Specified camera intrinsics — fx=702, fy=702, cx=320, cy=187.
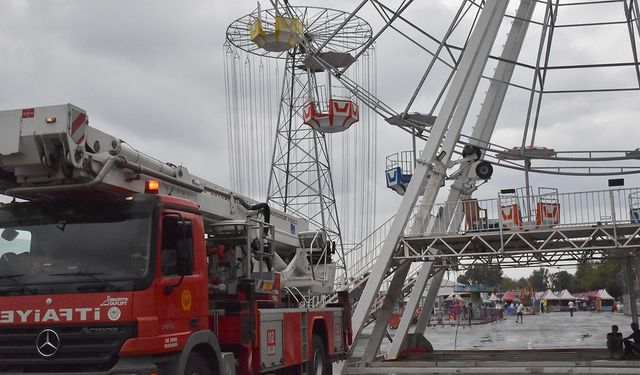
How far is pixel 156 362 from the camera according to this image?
814cm

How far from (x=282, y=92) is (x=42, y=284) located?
30.4 meters

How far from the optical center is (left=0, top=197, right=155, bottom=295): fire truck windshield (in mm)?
8086

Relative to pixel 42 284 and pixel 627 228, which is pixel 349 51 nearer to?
pixel 627 228

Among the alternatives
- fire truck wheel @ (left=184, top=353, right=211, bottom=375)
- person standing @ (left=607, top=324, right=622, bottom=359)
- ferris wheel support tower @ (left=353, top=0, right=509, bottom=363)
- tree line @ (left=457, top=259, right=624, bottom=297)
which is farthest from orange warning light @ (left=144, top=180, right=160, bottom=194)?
tree line @ (left=457, top=259, right=624, bottom=297)

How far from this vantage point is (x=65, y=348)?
801 centimetres

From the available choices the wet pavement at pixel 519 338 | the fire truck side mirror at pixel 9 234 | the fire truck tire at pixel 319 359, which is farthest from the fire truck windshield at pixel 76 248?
the wet pavement at pixel 519 338

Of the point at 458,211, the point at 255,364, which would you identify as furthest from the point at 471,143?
the point at 255,364

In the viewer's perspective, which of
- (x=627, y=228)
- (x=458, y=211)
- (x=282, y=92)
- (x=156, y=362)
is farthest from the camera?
(x=282, y=92)

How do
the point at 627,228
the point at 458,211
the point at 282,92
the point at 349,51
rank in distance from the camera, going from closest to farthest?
the point at 627,228 < the point at 458,211 < the point at 349,51 < the point at 282,92

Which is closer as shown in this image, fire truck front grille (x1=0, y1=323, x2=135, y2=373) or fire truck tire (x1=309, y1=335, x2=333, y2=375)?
fire truck front grille (x1=0, y1=323, x2=135, y2=373)

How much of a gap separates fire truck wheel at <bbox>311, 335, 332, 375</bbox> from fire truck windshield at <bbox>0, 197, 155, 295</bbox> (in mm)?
6132

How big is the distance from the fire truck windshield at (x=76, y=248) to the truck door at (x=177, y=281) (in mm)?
279

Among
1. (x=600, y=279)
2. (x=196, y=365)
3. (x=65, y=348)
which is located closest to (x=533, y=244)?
(x=196, y=365)

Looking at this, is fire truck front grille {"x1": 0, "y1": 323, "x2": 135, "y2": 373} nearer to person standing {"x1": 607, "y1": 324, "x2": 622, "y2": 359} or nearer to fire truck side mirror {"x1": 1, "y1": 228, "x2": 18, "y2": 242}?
fire truck side mirror {"x1": 1, "y1": 228, "x2": 18, "y2": 242}
